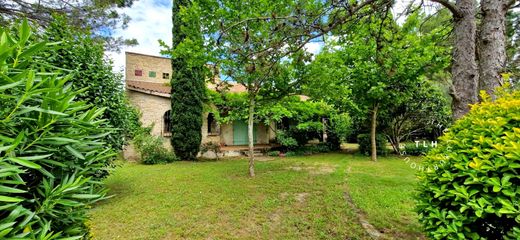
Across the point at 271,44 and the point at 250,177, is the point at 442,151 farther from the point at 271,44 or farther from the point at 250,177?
the point at 250,177

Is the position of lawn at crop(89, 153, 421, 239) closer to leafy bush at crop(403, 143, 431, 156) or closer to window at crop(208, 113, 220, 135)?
leafy bush at crop(403, 143, 431, 156)

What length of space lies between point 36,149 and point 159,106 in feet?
42.5

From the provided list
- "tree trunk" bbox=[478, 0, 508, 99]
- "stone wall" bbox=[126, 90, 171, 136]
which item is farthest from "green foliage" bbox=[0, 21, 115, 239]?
"stone wall" bbox=[126, 90, 171, 136]

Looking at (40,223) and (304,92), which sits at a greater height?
(304,92)

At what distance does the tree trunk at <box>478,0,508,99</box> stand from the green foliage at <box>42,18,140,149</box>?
18.3 ft

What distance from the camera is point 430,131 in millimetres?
13336

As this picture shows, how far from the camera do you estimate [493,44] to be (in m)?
2.81

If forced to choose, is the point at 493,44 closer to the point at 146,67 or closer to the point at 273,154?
the point at 273,154

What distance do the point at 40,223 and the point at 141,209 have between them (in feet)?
14.3

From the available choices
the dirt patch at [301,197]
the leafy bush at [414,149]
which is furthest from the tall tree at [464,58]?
the leafy bush at [414,149]

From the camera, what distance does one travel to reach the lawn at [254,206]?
3898mm

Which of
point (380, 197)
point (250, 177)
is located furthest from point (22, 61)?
point (250, 177)

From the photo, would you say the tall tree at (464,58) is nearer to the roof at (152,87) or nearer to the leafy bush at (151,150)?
the roof at (152,87)

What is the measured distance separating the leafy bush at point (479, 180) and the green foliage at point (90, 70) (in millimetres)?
4686
